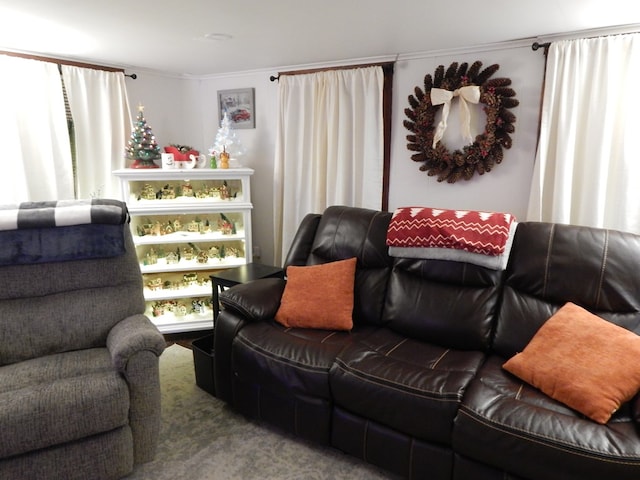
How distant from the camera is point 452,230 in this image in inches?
88.0

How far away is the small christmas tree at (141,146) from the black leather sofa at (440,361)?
1570 millimetres

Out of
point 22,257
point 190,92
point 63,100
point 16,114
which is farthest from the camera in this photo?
point 190,92

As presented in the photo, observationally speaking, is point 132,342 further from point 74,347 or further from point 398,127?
point 398,127

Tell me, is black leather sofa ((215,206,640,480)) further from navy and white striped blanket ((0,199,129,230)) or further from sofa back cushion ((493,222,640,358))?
navy and white striped blanket ((0,199,129,230))

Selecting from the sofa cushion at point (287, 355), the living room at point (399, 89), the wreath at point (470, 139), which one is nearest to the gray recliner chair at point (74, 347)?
the sofa cushion at point (287, 355)

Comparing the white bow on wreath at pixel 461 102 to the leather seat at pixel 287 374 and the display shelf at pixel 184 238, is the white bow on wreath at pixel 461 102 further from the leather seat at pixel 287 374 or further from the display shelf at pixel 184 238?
the display shelf at pixel 184 238

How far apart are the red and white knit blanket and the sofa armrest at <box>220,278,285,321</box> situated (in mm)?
763

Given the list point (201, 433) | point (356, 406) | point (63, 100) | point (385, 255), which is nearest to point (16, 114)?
point (63, 100)

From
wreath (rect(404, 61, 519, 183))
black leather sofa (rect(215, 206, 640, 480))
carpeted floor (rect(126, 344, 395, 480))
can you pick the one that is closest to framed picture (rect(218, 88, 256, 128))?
wreath (rect(404, 61, 519, 183))

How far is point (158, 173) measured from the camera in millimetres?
3133

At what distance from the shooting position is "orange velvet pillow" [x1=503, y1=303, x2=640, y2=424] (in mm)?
1535

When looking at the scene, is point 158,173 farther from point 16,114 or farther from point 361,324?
point 361,324

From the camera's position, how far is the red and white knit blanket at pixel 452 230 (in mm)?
2125

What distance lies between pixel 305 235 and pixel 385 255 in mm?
611
